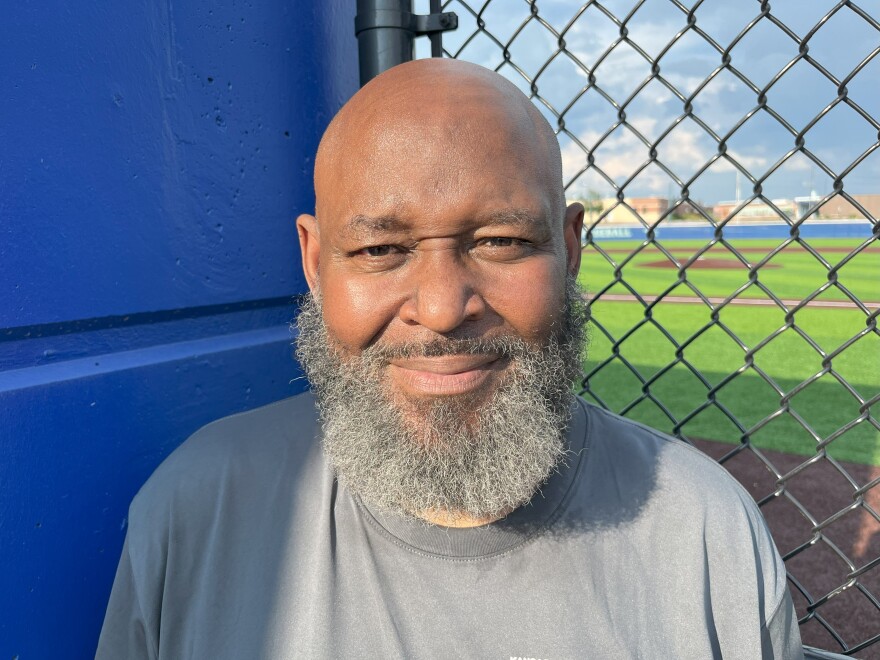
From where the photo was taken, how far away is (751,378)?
10.4 m

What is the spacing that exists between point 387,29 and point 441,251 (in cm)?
81

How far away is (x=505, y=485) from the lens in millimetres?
1345

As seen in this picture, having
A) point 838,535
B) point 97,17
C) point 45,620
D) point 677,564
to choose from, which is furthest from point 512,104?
point 838,535

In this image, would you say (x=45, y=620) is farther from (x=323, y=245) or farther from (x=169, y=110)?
(x=169, y=110)

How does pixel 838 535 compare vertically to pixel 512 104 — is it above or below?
below

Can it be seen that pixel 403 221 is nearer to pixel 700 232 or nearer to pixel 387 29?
pixel 387 29

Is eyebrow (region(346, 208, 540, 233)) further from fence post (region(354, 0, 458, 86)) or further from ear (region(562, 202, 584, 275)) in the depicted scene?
fence post (region(354, 0, 458, 86))

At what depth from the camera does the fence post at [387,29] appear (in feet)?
5.66

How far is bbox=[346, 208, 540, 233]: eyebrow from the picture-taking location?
4.30 feet

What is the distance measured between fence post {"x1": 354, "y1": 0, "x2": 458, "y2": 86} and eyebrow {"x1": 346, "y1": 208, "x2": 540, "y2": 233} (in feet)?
2.02

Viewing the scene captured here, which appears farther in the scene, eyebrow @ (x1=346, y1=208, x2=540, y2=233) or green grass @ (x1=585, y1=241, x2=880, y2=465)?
green grass @ (x1=585, y1=241, x2=880, y2=465)

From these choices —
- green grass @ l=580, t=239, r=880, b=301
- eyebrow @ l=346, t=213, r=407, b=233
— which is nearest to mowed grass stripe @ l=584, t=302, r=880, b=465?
eyebrow @ l=346, t=213, r=407, b=233

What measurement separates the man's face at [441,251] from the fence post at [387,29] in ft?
1.61

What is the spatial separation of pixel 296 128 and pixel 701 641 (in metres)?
1.58
